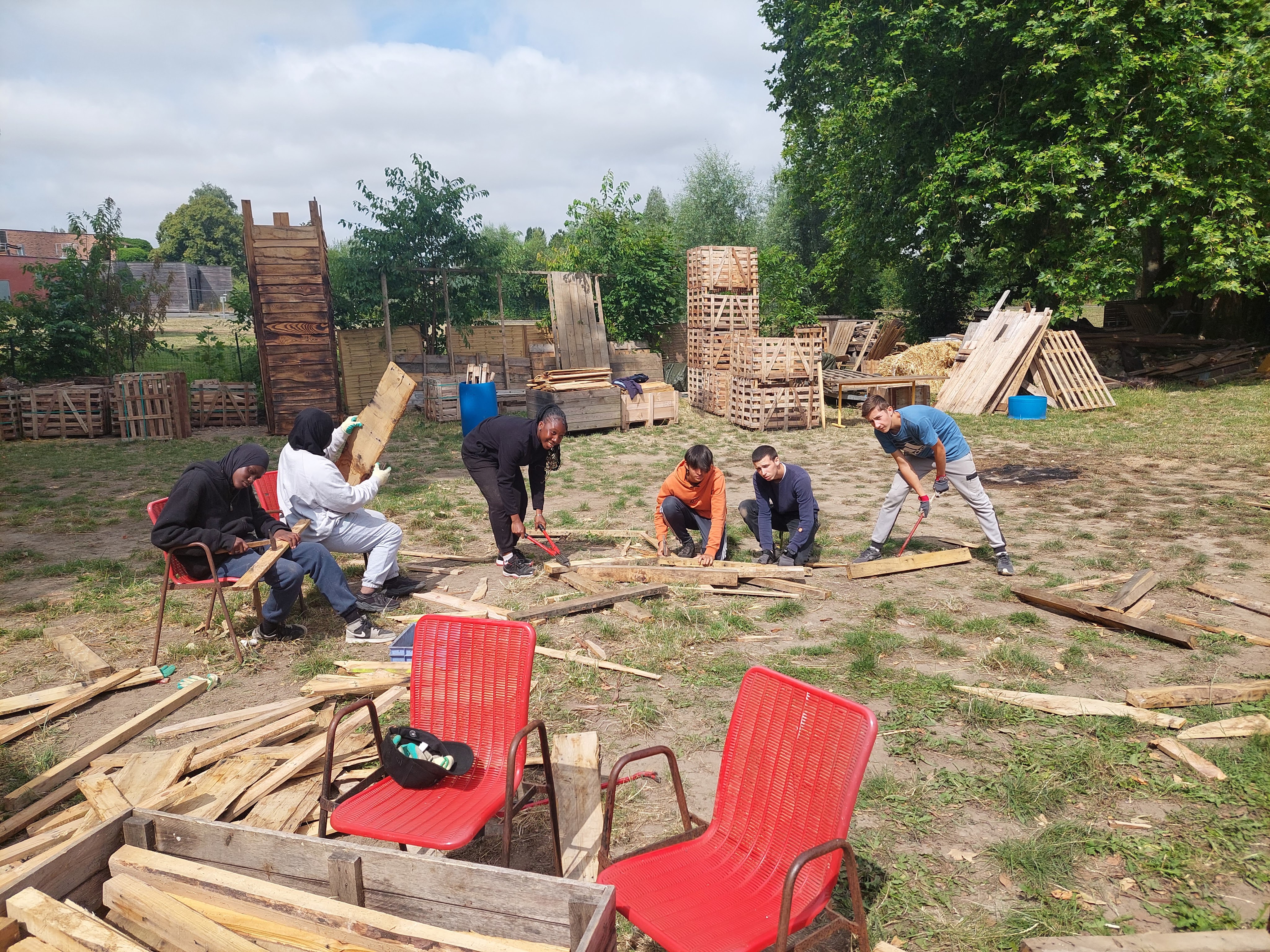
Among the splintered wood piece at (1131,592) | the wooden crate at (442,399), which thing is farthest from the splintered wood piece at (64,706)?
the wooden crate at (442,399)

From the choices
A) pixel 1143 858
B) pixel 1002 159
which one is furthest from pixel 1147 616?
pixel 1002 159

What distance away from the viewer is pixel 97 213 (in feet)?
60.7

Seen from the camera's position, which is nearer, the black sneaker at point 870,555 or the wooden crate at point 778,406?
the black sneaker at point 870,555

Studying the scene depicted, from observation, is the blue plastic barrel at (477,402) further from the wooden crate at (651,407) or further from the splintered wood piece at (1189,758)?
the splintered wood piece at (1189,758)

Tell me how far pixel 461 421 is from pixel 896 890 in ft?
50.1

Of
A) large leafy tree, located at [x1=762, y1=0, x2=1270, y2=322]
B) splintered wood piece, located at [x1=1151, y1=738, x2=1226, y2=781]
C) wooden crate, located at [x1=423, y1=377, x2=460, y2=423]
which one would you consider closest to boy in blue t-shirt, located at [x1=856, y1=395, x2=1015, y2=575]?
splintered wood piece, located at [x1=1151, y1=738, x2=1226, y2=781]

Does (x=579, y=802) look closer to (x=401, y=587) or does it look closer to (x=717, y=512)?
(x=717, y=512)

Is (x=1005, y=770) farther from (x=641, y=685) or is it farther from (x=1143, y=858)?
(x=641, y=685)

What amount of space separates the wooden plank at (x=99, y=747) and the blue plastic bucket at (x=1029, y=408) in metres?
16.1

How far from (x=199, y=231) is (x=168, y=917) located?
70607 mm

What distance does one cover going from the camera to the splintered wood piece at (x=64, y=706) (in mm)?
4965

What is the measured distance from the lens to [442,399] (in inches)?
704

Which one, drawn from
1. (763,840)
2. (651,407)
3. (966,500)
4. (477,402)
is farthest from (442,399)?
(763,840)

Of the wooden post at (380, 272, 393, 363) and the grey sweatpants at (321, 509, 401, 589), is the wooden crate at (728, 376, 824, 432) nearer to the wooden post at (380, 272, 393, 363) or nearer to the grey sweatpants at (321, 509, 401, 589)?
the wooden post at (380, 272, 393, 363)
